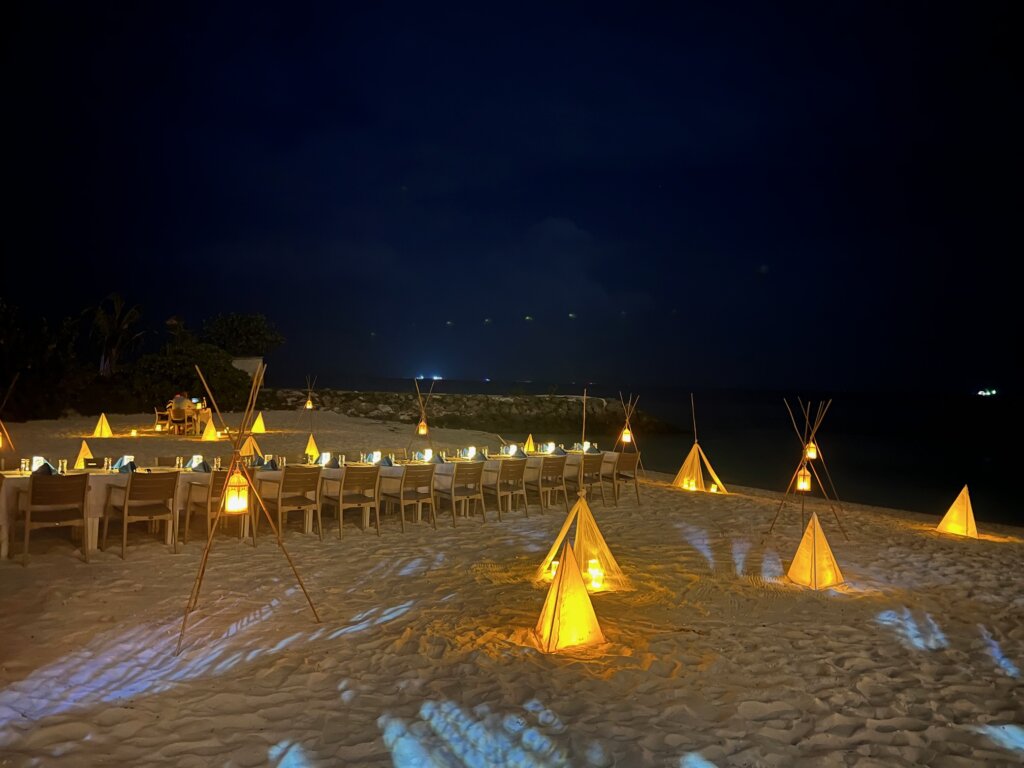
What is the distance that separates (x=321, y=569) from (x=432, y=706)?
347 centimetres

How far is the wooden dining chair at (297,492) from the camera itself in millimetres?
8625

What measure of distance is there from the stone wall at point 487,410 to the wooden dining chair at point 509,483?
2823 centimetres

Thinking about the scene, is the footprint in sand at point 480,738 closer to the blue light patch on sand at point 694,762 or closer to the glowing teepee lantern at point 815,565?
the blue light patch on sand at point 694,762

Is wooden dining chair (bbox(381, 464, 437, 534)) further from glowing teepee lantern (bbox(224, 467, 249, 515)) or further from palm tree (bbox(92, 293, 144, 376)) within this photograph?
palm tree (bbox(92, 293, 144, 376))

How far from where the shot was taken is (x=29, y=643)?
501 centimetres

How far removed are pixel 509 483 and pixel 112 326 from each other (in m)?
29.7

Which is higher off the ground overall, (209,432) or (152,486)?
(209,432)

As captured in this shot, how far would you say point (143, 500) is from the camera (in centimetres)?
768

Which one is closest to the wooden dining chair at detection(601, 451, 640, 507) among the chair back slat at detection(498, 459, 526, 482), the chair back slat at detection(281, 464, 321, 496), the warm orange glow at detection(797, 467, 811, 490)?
the chair back slat at detection(498, 459, 526, 482)

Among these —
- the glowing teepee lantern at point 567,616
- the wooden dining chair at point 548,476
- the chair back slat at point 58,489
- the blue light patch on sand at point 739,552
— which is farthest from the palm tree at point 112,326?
the glowing teepee lantern at point 567,616

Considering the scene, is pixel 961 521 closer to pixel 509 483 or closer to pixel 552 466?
pixel 552 466

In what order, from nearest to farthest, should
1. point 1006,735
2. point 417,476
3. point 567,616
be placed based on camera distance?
point 1006,735, point 567,616, point 417,476

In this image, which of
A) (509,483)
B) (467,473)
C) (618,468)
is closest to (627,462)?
(618,468)

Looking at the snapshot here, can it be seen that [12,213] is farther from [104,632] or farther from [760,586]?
[760,586]
